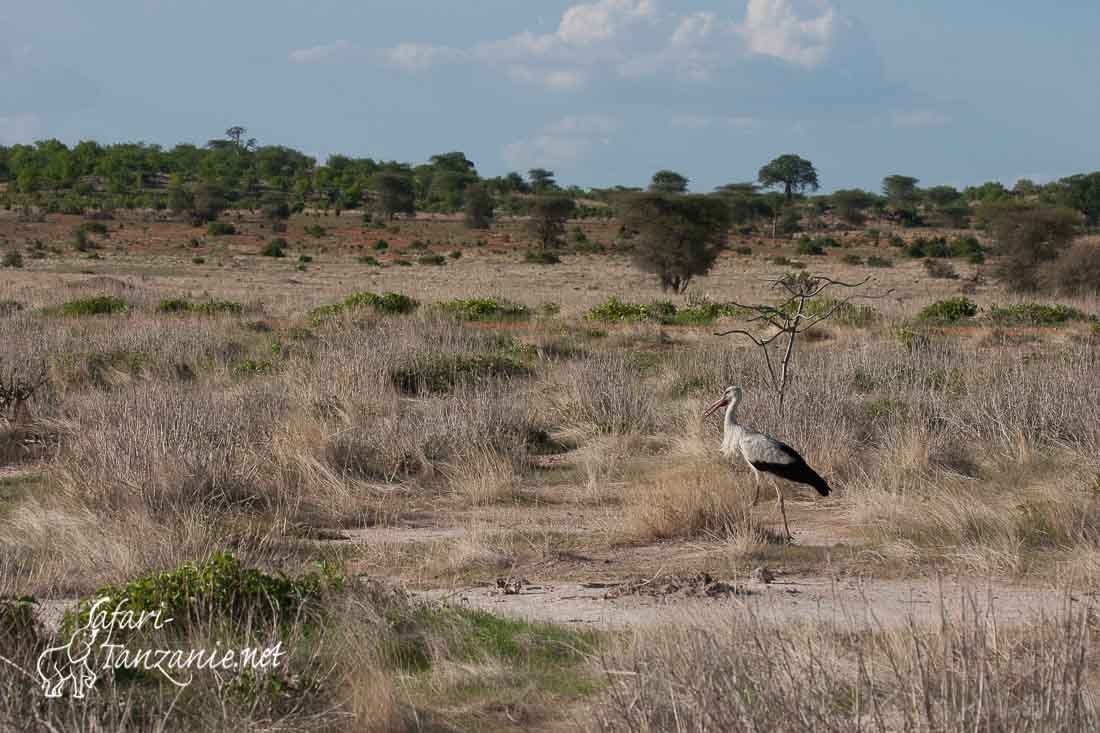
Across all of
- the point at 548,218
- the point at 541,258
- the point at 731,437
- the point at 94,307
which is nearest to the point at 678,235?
the point at 541,258

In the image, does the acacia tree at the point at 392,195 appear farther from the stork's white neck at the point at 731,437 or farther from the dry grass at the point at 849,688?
the dry grass at the point at 849,688

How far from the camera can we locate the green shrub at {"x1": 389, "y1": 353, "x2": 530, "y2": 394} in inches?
565

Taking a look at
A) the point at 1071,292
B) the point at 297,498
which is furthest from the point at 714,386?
the point at 1071,292

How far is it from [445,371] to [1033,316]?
13.4 meters

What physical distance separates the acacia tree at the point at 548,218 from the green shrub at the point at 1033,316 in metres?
A: 40.0

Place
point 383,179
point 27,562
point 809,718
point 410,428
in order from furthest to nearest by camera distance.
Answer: point 383,179
point 410,428
point 27,562
point 809,718

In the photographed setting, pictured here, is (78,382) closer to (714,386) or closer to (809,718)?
(714,386)

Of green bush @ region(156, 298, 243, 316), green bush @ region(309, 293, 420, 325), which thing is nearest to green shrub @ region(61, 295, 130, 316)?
green bush @ region(156, 298, 243, 316)

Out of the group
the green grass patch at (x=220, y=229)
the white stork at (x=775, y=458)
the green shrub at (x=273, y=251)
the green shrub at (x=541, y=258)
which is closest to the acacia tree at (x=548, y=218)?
the green shrub at (x=541, y=258)

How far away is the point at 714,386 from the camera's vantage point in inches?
557

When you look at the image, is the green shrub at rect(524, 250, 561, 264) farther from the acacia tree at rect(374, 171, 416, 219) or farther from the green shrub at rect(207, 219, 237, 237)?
the acacia tree at rect(374, 171, 416, 219)

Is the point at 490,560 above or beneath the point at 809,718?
beneath

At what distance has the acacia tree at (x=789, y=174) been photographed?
301 feet

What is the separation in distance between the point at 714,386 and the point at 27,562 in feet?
28.1
